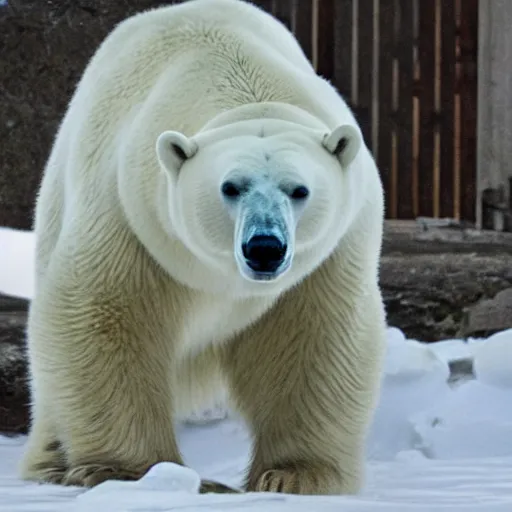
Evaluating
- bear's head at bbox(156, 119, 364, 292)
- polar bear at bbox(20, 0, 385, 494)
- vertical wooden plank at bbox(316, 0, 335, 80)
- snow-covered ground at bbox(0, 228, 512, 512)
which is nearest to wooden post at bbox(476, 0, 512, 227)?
vertical wooden plank at bbox(316, 0, 335, 80)

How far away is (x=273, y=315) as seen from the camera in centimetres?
329

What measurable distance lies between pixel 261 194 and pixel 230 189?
0.27ft

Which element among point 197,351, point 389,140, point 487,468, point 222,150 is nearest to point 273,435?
point 197,351

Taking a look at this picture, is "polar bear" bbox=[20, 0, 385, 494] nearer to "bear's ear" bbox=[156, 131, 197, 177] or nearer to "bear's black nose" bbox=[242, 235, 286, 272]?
"bear's ear" bbox=[156, 131, 197, 177]

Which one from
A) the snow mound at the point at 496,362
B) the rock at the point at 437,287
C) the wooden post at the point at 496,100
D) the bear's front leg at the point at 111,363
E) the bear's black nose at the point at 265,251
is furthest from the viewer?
the wooden post at the point at 496,100

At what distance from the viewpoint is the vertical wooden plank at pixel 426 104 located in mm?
6430

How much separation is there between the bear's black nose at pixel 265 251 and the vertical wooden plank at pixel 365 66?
12.7 ft

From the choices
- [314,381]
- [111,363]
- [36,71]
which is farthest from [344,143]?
[36,71]

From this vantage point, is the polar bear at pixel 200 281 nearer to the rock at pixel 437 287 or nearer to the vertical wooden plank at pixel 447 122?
the rock at pixel 437 287

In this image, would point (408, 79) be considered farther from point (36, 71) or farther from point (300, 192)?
point (300, 192)

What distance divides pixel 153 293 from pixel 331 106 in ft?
2.03

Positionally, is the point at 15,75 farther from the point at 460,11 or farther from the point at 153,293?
the point at 153,293

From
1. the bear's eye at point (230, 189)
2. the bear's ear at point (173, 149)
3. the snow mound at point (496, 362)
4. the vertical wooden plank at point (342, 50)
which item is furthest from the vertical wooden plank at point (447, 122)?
the bear's eye at point (230, 189)

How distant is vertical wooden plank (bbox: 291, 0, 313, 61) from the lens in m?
6.48
